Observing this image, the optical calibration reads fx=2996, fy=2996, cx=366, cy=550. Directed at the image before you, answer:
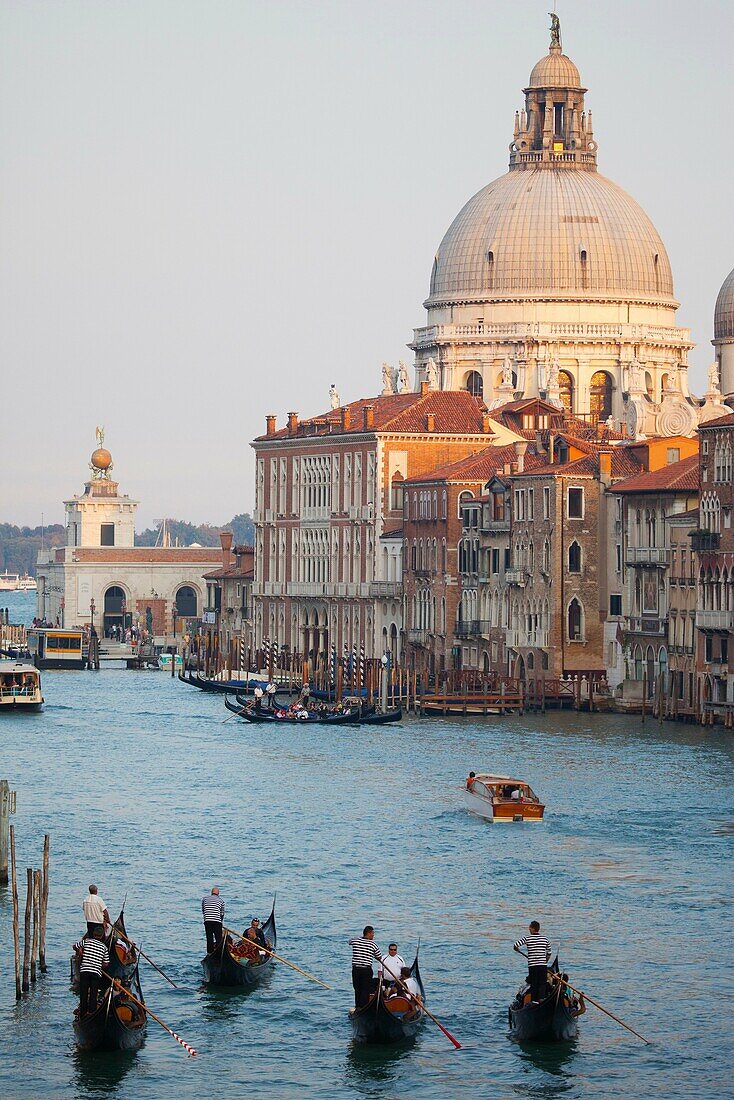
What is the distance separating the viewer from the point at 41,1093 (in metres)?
33.8

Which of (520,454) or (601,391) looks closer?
(520,454)

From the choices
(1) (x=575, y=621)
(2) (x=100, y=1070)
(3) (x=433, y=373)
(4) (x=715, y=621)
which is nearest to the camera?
(2) (x=100, y=1070)

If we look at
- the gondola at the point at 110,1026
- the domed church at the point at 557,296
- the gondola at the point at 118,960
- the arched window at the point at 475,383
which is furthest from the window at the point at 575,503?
the gondola at the point at 110,1026

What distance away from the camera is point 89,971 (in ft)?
117

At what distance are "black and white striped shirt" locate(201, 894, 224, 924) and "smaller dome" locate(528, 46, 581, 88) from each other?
8421 centimetres

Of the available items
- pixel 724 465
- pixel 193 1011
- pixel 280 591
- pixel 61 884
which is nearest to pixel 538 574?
pixel 724 465

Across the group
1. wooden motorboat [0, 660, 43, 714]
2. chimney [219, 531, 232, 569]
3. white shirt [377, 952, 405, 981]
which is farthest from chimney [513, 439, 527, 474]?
white shirt [377, 952, 405, 981]

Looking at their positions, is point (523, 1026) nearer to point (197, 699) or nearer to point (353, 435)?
point (197, 699)

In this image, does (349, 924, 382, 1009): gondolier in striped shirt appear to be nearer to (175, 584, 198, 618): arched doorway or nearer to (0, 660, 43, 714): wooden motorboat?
(0, 660, 43, 714): wooden motorboat

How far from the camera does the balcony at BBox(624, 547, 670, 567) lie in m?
79.7

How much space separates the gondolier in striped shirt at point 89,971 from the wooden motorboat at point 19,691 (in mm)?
47913

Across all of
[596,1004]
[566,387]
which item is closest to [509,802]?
[596,1004]

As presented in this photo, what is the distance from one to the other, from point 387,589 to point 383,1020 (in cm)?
6346

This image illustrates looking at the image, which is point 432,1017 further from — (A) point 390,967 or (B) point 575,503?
(B) point 575,503
